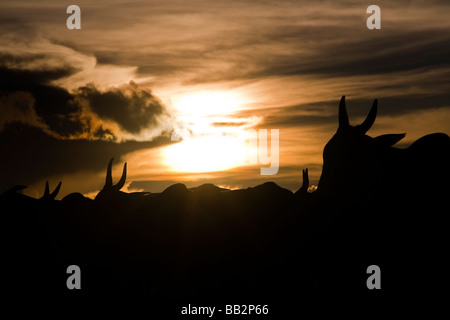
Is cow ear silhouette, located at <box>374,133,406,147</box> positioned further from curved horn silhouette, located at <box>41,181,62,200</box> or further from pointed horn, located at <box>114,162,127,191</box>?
curved horn silhouette, located at <box>41,181,62,200</box>

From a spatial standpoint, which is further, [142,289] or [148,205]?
[148,205]

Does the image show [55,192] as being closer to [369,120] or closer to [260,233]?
[260,233]

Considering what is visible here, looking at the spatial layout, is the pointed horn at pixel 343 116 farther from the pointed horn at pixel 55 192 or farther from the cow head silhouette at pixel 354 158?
the pointed horn at pixel 55 192

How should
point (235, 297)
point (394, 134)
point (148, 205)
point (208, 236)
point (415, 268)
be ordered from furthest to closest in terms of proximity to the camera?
point (148, 205) < point (208, 236) < point (235, 297) < point (394, 134) < point (415, 268)

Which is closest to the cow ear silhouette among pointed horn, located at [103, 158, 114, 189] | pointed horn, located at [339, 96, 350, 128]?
pointed horn, located at [339, 96, 350, 128]

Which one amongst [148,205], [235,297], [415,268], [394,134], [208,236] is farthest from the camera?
[148,205]

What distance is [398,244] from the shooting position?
10008 millimetres

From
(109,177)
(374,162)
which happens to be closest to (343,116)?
(374,162)

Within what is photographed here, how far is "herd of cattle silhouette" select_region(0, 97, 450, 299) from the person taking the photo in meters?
9.96

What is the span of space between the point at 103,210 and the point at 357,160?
6.06 m

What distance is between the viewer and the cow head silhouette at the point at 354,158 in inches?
410
